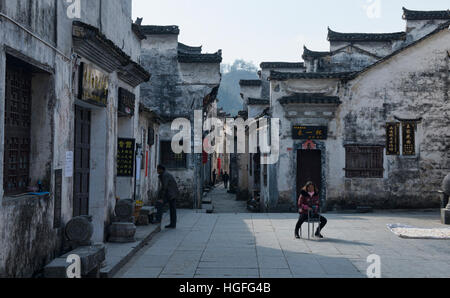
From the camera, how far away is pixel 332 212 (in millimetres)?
16734

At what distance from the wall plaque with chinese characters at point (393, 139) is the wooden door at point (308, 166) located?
2508mm

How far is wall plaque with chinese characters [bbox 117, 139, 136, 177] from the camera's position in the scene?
10483 millimetres

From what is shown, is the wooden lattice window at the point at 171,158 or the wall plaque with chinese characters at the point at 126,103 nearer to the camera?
the wall plaque with chinese characters at the point at 126,103

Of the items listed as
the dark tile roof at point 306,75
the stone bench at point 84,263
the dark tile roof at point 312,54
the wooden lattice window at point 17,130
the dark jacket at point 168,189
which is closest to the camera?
the stone bench at point 84,263

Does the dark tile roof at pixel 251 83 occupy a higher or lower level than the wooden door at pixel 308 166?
higher

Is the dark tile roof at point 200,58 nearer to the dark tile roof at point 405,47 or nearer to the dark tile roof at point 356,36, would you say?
the dark tile roof at point 405,47

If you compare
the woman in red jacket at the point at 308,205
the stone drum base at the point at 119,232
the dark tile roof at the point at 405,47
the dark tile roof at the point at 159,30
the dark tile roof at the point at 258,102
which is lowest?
the stone drum base at the point at 119,232

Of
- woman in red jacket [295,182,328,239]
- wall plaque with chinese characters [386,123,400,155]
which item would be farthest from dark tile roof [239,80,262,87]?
woman in red jacket [295,182,328,239]

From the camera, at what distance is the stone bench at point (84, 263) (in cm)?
557

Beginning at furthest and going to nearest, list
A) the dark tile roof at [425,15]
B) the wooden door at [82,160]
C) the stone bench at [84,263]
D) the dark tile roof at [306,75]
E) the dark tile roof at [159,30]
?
the dark tile roof at [425,15] → the dark tile roof at [159,30] → the dark tile roof at [306,75] → the wooden door at [82,160] → the stone bench at [84,263]

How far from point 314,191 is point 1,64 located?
294 inches

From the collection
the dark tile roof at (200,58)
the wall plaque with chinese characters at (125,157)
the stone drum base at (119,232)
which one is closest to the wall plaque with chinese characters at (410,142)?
the dark tile roof at (200,58)

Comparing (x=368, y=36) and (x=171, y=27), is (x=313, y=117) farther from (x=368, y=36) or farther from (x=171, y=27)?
(x=368, y=36)

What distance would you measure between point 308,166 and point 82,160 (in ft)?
33.4
